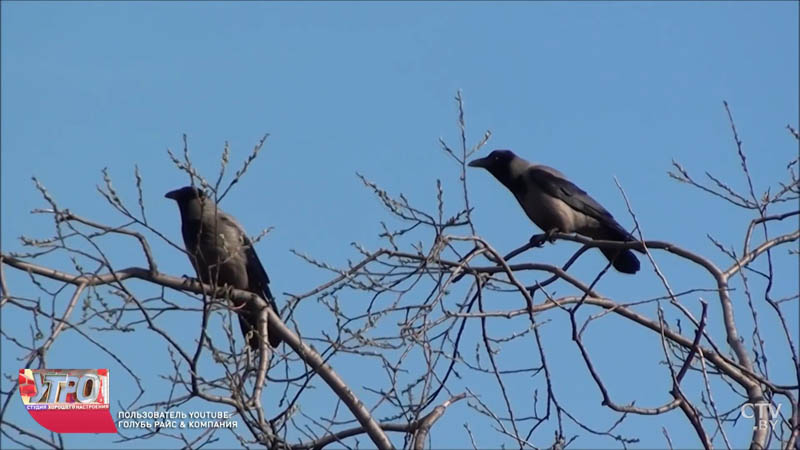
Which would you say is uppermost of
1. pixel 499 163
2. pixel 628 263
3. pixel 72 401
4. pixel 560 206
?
pixel 499 163

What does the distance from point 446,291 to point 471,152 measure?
93 centimetres

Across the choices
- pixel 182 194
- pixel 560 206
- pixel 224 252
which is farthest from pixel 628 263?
pixel 182 194

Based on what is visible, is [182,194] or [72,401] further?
[182,194]

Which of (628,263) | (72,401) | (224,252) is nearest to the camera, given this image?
(72,401)

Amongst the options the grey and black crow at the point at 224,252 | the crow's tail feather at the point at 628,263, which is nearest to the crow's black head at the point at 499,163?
the crow's tail feather at the point at 628,263

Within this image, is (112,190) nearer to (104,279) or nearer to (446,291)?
(104,279)

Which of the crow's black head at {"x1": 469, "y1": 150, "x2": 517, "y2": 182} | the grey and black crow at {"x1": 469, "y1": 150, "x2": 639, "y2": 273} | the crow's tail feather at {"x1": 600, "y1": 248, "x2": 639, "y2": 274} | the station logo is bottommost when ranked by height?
the station logo

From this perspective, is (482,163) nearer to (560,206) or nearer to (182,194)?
(560,206)

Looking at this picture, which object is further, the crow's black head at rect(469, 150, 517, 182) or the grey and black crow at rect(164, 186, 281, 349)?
the crow's black head at rect(469, 150, 517, 182)

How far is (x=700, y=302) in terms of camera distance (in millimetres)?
4531

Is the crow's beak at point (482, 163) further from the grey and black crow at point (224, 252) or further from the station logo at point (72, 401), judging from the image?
the station logo at point (72, 401)

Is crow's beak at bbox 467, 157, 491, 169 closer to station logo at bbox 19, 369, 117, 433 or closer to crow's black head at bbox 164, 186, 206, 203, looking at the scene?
crow's black head at bbox 164, 186, 206, 203

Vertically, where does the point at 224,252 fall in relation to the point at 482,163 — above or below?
below

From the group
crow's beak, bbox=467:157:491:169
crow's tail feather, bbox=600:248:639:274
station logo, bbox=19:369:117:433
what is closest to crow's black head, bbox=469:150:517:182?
crow's beak, bbox=467:157:491:169
